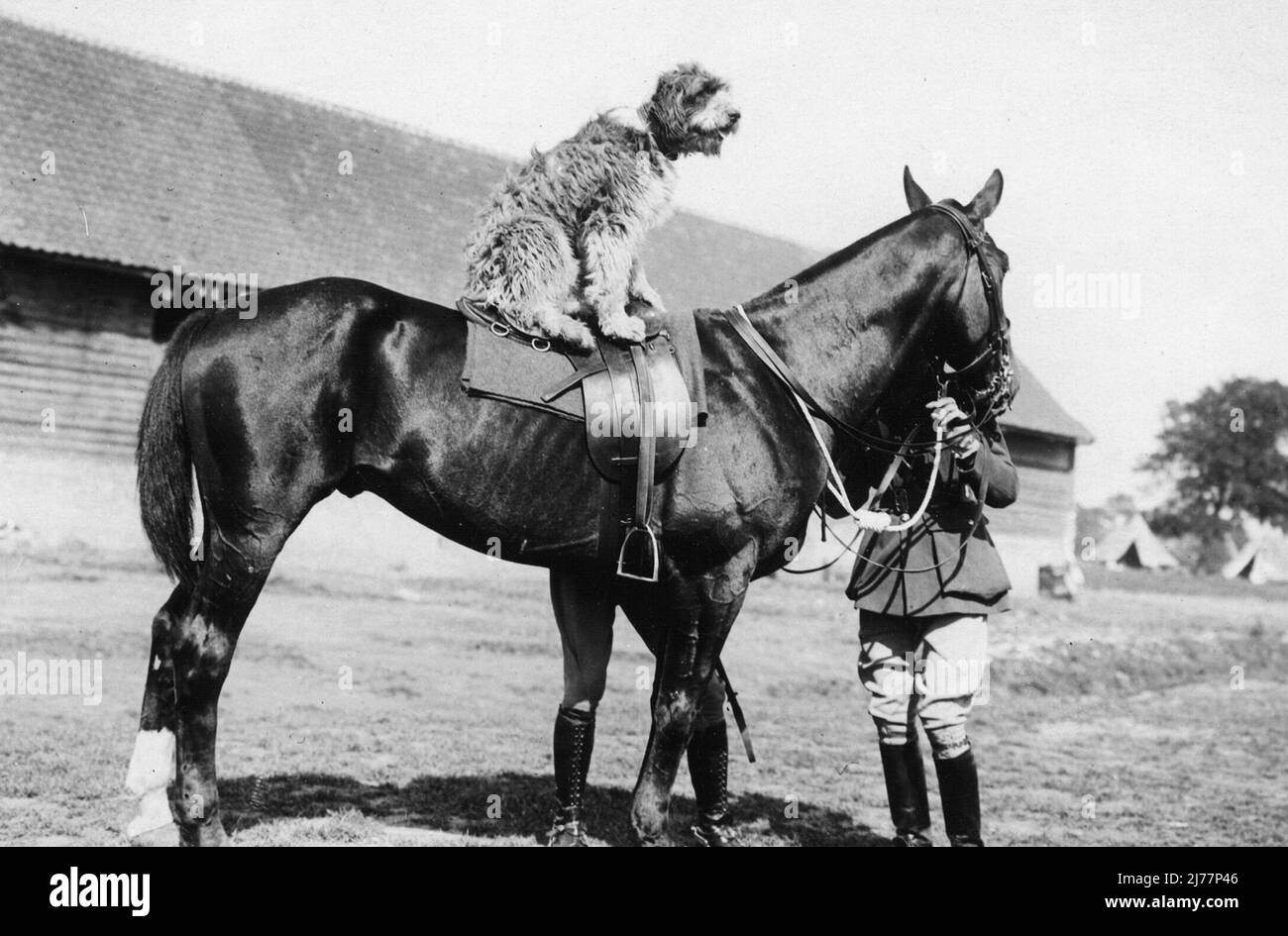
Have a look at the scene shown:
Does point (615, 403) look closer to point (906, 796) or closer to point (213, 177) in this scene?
point (906, 796)

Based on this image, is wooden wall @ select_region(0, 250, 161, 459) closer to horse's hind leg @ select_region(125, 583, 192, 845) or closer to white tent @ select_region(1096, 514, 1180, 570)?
horse's hind leg @ select_region(125, 583, 192, 845)

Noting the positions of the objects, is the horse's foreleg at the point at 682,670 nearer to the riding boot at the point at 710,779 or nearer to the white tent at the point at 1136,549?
the riding boot at the point at 710,779

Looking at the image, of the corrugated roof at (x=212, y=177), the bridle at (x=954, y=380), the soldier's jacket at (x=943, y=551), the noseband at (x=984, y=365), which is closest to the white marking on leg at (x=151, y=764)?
the bridle at (x=954, y=380)

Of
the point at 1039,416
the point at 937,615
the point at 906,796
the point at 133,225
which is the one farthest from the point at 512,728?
the point at 1039,416

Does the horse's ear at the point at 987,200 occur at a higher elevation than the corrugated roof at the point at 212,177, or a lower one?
lower

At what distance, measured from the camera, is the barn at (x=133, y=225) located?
14133 mm

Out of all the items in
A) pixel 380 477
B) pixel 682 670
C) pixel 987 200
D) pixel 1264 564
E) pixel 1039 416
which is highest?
pixel 1039 416

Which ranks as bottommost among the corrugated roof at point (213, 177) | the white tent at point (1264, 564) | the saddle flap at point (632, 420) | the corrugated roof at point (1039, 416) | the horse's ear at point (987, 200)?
the white tent at point (1264, 564)

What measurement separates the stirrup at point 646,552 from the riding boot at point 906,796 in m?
1.59

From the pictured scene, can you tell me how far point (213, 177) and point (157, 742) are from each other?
14.6 meters

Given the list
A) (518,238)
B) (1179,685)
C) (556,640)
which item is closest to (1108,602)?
(1179,685)

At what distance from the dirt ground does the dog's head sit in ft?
9.76

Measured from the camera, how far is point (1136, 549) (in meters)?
67.2

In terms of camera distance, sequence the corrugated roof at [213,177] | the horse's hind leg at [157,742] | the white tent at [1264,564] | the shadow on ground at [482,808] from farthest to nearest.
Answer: the white tent at [1264,564]
the corrugated roof at [213,177]
the shadow on ground at [482,808]
the horse's hind leg at [157,742]
